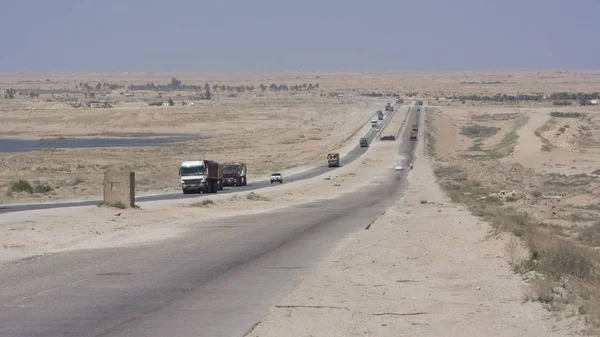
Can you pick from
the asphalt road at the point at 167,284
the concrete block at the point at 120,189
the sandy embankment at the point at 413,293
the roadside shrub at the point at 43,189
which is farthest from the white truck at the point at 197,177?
the sandy embankment at the point at 413,293

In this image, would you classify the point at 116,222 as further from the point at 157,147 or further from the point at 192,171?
the point at 157,147

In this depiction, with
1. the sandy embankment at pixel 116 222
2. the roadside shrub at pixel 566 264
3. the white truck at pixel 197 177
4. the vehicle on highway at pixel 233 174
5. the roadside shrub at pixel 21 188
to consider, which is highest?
the roadside shrub at pixel 566 264

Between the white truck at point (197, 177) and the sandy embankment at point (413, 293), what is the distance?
3036 cm

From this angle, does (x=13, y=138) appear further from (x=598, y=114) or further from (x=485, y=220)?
(x=485, y=220)

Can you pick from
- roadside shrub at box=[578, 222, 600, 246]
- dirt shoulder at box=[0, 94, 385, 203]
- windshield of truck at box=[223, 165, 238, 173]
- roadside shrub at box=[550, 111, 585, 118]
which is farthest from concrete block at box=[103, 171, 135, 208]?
roadside shrub at box=[550, 111, 585, 118]

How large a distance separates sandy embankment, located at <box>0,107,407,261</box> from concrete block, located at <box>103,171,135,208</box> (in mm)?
792

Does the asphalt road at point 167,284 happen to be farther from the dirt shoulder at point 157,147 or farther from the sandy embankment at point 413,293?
the dirt shoulder at point 157,147

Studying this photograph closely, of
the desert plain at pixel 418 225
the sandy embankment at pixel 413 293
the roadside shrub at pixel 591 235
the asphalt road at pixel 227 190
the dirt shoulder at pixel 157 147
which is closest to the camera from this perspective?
the sandy embankment at pixel 413 293

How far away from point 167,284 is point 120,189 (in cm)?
2171

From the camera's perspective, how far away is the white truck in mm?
58875

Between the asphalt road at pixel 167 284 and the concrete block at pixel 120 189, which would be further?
the concrete block at pixel 120 189

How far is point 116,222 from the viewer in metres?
33.8

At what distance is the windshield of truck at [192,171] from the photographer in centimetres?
5938

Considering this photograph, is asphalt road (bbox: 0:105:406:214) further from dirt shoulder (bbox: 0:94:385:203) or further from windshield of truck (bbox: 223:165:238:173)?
dirt shoulder (bbox: 0:94:385:203)
